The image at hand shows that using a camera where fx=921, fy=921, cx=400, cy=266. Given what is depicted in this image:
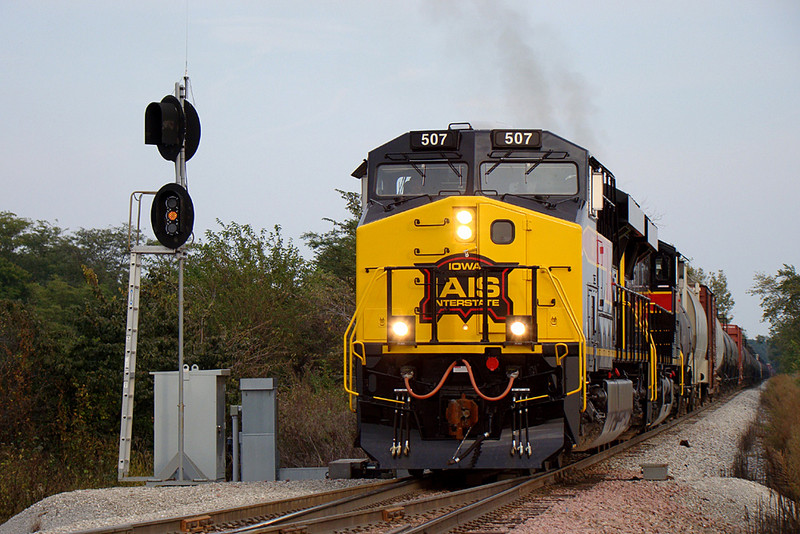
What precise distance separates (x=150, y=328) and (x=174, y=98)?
30.8 ft

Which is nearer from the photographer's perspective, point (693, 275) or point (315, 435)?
point (315, 435)

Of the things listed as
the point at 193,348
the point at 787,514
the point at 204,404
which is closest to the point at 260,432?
the point at 204,404

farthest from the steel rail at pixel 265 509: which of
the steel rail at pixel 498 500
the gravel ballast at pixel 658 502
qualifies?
the gravel ballast at pixel 658 502

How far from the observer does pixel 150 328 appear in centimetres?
2014

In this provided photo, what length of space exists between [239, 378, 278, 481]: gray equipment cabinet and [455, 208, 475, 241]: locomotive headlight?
3.70m

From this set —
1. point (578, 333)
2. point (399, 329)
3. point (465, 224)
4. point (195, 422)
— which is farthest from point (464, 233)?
point (195, 422)

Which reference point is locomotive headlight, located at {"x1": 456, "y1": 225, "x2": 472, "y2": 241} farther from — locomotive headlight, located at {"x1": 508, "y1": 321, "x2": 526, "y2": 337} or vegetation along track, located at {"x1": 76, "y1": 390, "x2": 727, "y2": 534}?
vegetation along track, located at {"x1": 76, "y1": 390, "x2": 727, "y2": 534}

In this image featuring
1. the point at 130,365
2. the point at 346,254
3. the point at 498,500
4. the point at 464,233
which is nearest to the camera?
the point at 498,500

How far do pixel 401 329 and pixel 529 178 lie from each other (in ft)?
7.21

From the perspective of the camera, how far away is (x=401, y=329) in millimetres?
9164

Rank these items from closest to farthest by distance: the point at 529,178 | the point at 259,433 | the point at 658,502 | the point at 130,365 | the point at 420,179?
the point at 658,502 → the point at 529,178 → the point at 420,179 → the point at 130,365 → the point at 259,433

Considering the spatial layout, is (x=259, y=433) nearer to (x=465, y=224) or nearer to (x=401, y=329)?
(x=401, y=329)

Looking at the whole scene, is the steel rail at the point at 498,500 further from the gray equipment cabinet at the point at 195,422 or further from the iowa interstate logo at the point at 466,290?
the gray equipment cabinet at the point at 195,422

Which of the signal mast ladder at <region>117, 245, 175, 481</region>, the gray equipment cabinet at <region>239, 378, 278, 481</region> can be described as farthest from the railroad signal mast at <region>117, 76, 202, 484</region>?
the gray equipment cabinet at <region>239, 378, 278, 481</region>
